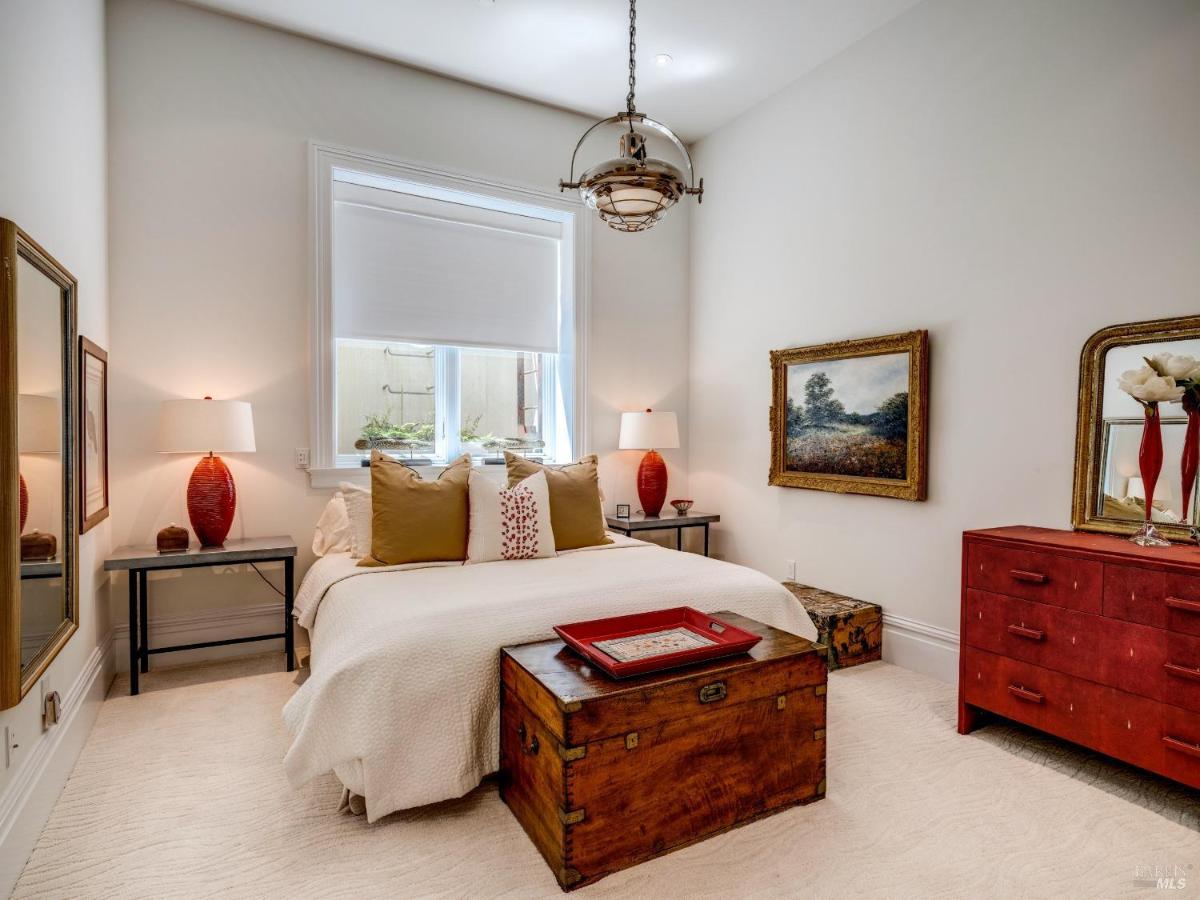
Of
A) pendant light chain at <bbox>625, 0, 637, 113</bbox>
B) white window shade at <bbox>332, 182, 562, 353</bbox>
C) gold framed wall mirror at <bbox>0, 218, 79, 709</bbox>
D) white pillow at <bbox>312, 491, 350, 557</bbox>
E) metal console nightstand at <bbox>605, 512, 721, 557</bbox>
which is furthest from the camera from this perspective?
metal console nightstand at <bbox>605, 512, 721, 557</bbox>

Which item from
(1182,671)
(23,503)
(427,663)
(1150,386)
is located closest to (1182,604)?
(1182,671)

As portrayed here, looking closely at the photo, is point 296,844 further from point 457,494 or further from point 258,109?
point 258,109

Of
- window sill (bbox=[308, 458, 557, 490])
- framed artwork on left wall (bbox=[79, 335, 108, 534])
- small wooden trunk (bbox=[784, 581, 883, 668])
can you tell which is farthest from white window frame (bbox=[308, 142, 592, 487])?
small wooden trunk (bbox=[784, 581, 883, 668])

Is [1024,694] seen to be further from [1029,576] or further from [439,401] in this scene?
[439,401]

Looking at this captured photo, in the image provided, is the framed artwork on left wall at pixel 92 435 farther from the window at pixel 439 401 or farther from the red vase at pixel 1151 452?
the red vase at pixel 1151 452

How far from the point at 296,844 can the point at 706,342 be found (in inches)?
150

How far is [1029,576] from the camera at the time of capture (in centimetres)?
238

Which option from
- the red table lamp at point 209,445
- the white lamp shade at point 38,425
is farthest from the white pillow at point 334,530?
the white lamp shade at point 38,425

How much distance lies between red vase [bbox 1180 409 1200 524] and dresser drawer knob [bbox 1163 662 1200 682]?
25.1 inches

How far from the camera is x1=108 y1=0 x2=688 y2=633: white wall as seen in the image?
3.23 m

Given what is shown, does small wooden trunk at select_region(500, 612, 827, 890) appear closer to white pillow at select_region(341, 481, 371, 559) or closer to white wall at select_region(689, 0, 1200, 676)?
white pillow at select_region(341, 481, 371, 559)

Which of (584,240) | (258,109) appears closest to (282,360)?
(258,109)

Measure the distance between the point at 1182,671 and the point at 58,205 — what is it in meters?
3.91

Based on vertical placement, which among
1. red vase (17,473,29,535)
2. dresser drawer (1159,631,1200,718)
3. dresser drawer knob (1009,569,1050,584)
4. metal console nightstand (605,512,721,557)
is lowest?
dresser drawer (1159,631,1200,718)
